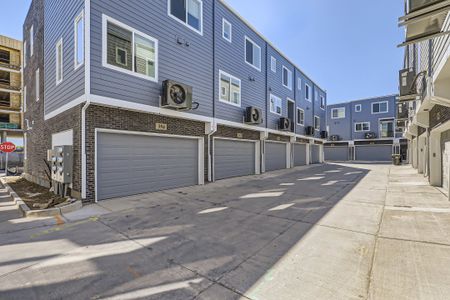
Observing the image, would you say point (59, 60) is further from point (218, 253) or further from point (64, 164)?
point (218, 253)

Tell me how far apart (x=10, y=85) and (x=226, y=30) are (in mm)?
29727

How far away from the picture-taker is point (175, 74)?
9.29 meters

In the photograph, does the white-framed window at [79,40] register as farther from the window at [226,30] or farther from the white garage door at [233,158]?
the window at [226,30]

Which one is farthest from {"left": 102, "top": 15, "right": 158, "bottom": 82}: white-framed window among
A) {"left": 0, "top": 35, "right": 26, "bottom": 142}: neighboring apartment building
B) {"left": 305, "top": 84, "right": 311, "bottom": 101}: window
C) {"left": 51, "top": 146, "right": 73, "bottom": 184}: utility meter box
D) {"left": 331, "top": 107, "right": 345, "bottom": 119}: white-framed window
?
{"left": 331, "top": 107, "right": 345, "bottom": 119}: white-framed window

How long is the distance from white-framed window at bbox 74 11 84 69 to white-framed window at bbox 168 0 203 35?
341 centimetres

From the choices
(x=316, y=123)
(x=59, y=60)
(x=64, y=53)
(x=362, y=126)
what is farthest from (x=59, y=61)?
(x=362, y=126)

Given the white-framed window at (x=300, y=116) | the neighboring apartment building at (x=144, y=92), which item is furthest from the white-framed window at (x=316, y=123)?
the neighboring apartment building at (x=144, y=92)

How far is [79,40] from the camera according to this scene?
23.9 ft

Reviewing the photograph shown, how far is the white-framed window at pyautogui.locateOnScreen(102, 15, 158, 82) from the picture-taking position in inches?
281

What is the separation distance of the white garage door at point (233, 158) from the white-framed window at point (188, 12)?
574 cm

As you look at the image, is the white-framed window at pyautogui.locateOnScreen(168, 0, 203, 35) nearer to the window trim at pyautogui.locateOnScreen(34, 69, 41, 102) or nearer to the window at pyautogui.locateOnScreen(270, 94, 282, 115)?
the window at pyautogui.locateOnScreen(270, 94, 282, 115)

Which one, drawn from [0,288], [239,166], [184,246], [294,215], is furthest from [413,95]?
[0,288]

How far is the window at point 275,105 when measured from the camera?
16.7 metres

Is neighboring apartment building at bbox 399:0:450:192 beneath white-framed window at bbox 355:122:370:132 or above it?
beneath
